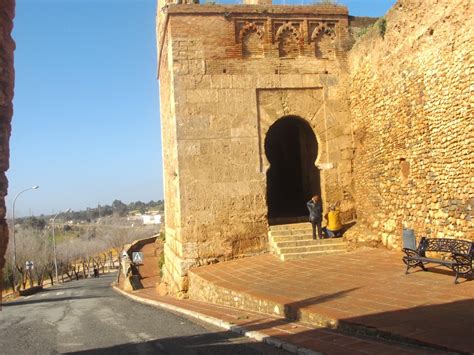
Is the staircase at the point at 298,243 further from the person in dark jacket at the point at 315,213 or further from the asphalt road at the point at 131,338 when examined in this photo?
the asphalt road at the point at 131,338

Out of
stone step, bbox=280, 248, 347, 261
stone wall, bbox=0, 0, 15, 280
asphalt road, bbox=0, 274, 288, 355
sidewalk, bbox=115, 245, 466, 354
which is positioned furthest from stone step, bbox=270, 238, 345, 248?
stone wall, bbox=0, 0, 15, 280

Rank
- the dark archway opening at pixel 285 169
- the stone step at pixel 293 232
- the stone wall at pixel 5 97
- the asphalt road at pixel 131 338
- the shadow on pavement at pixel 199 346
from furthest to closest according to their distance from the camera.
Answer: the dark archway opening at pixel 285 169, the stone step at pixel 293 232, the asphalt road at pixel 131 338, the shadow on pavement at pixel 199 346, the stone wall at pixel 5 97

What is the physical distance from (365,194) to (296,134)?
5.87 metres

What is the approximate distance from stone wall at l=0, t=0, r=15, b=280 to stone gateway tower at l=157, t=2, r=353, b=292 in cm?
695

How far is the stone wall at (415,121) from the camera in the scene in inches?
304

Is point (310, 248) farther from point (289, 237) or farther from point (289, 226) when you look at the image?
point (289, 226)

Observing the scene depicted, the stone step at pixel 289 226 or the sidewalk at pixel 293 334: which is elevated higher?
the stone step at pixel 289 226

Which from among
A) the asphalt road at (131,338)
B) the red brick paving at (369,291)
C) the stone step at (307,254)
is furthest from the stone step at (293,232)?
the asphalt road at (131,338)

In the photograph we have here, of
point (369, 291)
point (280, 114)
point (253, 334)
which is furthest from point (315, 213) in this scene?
point (253, 334)

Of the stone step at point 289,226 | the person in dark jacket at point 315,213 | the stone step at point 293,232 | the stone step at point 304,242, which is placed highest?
the person in dark jacket at point 315,213

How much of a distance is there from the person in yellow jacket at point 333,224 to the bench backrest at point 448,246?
3.88m

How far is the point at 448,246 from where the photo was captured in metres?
7.31

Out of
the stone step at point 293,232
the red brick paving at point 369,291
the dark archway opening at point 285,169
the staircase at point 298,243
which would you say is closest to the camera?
the red brick paving at point 369,291

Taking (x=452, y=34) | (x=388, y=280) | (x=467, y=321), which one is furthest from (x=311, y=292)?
(x=452, y=34)
